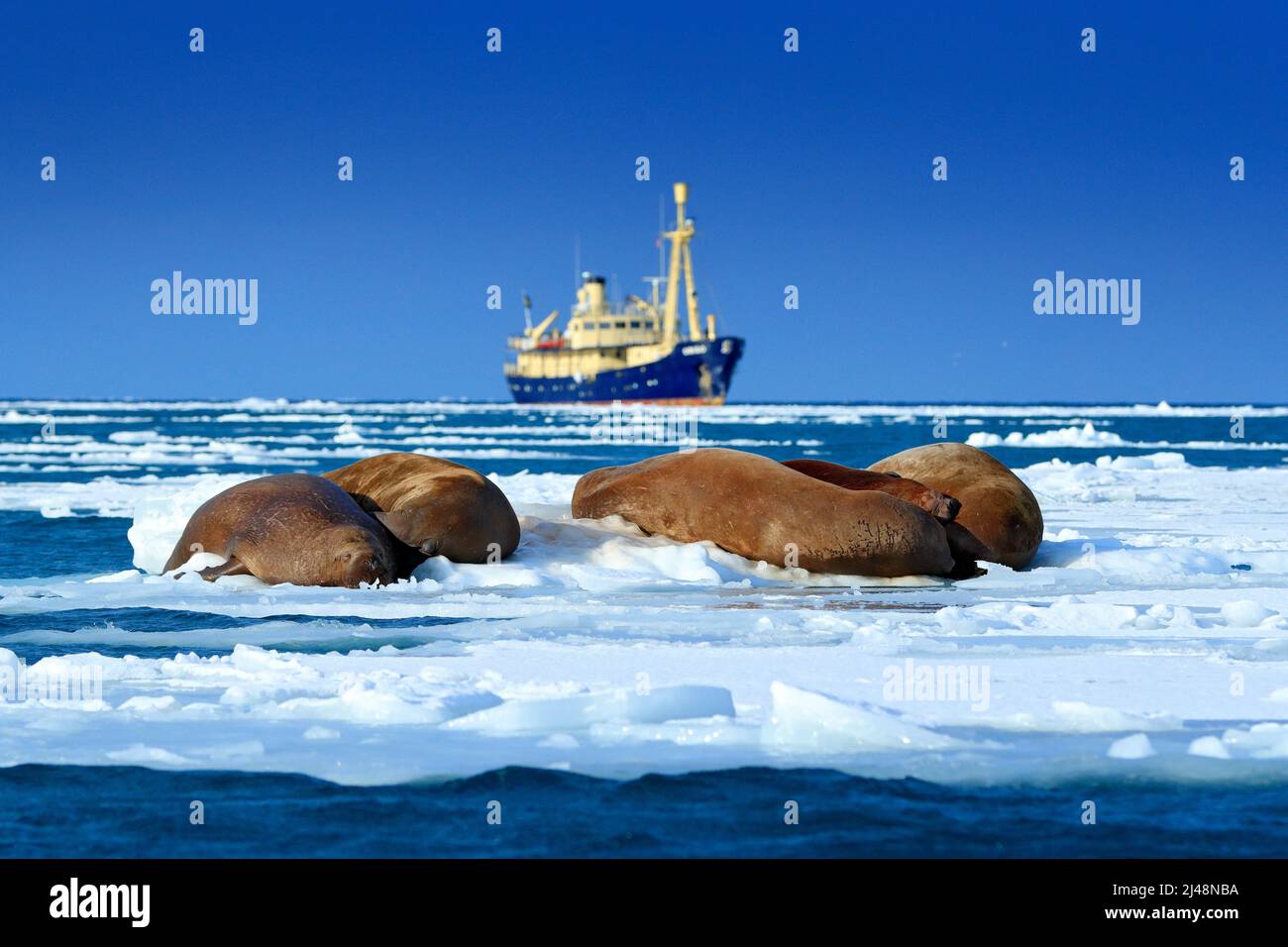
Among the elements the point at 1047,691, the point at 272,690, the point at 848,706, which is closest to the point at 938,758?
the point at 848,706

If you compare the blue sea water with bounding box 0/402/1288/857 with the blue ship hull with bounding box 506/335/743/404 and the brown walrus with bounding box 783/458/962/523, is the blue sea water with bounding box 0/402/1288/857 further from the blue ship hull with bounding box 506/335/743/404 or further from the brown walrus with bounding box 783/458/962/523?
the blue ship hull with bounding box 506/335/743/404

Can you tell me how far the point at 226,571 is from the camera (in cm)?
865

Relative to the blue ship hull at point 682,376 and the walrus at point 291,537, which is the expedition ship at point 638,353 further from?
the walrus at point 291,537

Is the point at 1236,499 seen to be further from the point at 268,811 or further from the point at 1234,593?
the point at 268,811

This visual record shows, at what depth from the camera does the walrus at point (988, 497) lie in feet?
32.2

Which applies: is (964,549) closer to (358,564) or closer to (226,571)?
(358,564)

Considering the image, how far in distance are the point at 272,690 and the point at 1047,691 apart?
295 cm

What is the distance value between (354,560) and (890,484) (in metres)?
3.74

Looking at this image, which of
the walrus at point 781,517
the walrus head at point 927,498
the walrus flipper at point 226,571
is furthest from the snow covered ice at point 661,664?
the walrus head at point 927,498

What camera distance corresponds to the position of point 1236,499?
17.5 m

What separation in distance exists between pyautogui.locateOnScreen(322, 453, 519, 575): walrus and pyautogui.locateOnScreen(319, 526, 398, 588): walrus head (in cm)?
36

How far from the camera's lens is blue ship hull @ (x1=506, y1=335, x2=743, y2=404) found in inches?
3415

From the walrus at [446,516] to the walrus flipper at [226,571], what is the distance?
0.91 metres

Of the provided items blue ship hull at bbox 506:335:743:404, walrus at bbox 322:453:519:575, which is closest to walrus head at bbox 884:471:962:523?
walrus at bbox 322:453:519:575
